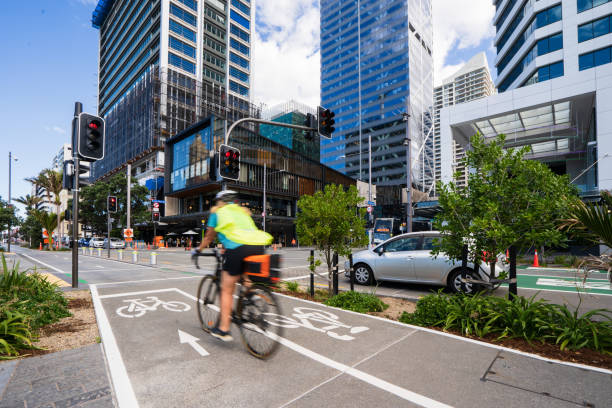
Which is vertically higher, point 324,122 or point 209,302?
point 324,122

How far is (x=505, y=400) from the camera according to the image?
2545 mm

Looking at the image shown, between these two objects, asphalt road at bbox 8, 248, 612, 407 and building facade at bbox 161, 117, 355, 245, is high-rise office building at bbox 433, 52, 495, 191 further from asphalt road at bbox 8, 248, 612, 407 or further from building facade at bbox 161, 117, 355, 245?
asphalt road at bbox 8, 248, 612, 407

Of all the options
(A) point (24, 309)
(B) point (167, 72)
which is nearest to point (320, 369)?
(A) point (24, 309)

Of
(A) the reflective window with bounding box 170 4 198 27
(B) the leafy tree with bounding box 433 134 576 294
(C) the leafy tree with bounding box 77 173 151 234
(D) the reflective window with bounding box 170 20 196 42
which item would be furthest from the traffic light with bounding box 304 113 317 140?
(A) the reflective window with bounding box 170 4 198 27

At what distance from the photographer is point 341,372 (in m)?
3.11

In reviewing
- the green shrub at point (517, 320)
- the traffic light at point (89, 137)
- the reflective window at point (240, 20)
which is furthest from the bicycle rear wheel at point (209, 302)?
the reflective window at point (240, 20)

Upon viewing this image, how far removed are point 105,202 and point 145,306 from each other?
47895 mm

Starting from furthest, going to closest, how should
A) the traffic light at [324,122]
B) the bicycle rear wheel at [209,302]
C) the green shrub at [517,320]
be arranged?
the traffic light at [324,122], the bicycle rear wheel at [209,302], the green shrub at [517,320]

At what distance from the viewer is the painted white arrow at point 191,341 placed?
12.2ft

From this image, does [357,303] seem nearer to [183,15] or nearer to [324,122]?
[324,122]

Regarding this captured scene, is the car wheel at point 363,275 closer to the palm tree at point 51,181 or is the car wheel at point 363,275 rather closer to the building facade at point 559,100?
the building facade at point 559,100

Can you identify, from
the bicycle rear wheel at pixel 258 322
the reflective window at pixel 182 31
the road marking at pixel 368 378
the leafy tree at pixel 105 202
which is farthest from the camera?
the reflective window at pixel 182 31

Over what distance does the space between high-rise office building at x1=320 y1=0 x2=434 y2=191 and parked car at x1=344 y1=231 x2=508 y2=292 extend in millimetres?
82566

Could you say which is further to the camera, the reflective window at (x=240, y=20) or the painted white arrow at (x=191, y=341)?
the reflective window at (x=240, y=20)
